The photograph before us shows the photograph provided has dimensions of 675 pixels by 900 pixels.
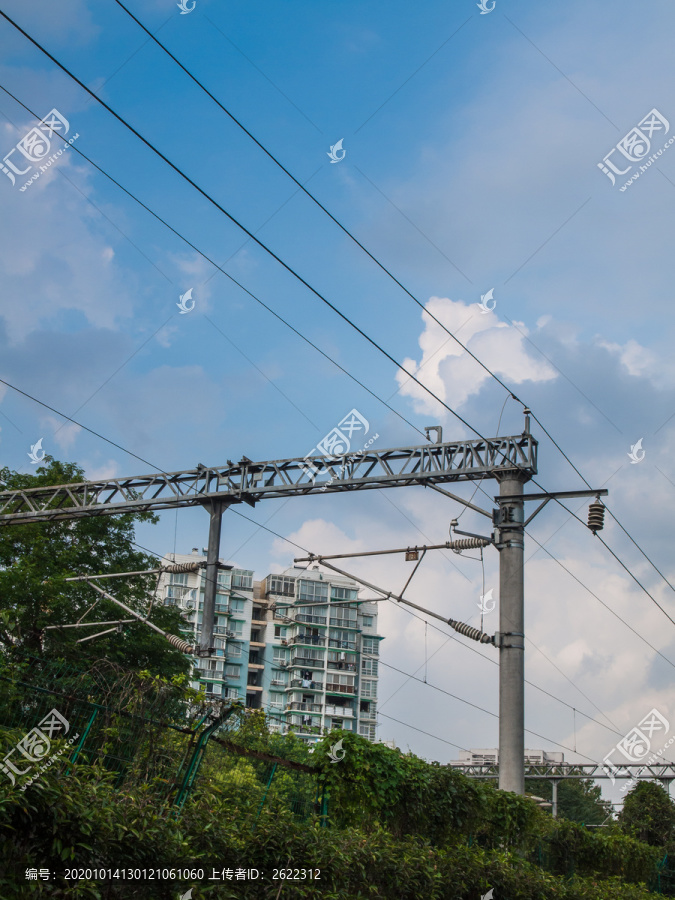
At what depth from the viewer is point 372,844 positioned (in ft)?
30.3

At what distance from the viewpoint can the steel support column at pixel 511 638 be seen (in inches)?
599

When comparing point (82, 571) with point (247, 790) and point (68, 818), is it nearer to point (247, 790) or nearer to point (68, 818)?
point (247, 790)

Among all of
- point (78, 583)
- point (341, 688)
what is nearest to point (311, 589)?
point (341, 688)

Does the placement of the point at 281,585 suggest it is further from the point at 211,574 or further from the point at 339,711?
the point at 211,574

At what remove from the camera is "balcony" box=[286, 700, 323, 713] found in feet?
278

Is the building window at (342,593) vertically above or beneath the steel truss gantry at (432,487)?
above

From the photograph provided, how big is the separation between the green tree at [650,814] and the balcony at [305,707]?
57153mm

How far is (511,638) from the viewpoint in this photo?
1562cm

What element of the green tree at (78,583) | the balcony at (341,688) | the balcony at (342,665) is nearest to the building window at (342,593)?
the balcony at (342,665)

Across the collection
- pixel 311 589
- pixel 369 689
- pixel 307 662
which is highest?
pixel 311 589

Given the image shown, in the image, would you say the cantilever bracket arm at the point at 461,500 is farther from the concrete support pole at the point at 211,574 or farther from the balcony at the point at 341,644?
the balcony at the point at 341,644

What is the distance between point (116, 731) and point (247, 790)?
160 cm

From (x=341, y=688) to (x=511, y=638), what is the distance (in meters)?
73.1

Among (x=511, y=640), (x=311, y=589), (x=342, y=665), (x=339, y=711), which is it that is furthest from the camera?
(x=311, y=589)
